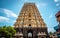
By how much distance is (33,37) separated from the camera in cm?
1512

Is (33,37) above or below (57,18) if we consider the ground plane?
below

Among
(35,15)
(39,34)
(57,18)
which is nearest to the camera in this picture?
(57,18)

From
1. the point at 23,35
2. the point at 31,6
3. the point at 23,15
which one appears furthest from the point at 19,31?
the point at 31,6

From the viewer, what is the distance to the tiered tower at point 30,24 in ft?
49.8

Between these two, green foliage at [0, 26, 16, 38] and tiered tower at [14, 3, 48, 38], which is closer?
green foliage at [0, 26, 16, 38]

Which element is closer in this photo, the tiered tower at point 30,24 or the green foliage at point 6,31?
the green foliage at point 6,31

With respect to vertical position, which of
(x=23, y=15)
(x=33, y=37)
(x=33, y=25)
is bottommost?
(x=33, y=37)

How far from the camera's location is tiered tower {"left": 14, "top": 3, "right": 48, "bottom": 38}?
1516 cm

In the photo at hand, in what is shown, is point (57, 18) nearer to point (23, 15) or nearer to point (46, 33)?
point (46, 33)

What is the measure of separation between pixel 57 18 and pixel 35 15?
4.41 meters

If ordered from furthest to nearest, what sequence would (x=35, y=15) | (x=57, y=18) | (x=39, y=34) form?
(x=35, y=15), (x=39, y=34), (x=57, y=18)

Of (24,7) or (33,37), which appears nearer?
(33,37)

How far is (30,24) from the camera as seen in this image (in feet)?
50.8

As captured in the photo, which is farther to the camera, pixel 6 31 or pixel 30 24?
pixel 30 24
